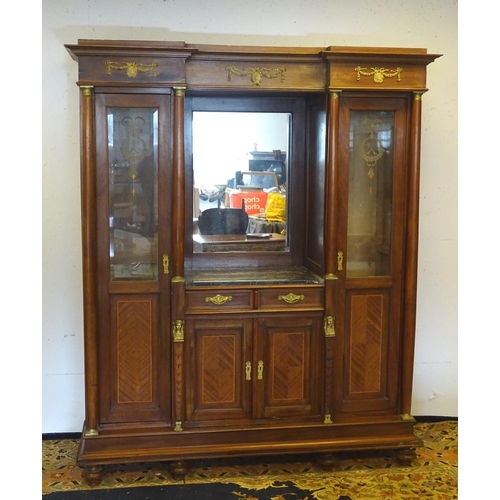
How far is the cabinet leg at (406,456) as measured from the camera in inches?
131

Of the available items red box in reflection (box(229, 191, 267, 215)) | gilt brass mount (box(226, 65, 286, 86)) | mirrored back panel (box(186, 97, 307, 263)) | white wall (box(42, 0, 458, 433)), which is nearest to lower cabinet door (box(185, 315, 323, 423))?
mirrored back panel (box(186, 97, 307, 263))

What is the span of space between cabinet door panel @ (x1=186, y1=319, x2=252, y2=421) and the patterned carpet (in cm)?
32

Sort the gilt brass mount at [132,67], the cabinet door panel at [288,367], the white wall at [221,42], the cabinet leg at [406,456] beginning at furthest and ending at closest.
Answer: the white wall at [221,42]
the cabinet leg at [406,456]
the cabinet door panel at [288,367]
the gilt brass mount at [132,67]

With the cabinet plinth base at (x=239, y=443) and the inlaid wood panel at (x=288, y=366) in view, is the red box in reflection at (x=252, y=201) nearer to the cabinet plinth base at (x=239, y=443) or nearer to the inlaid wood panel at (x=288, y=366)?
the inlaid wood panel at (x=288, y=366)

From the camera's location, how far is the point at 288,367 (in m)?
3.23

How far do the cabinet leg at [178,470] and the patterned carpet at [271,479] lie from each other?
0.03 metres

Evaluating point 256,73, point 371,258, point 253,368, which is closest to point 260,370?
point 253,368

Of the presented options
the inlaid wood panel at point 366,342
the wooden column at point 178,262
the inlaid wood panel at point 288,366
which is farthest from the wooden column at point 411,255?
the wooden column at point 178,262
